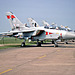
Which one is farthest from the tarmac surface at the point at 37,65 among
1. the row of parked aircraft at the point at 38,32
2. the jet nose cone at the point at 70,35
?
the row of parked aircraft at the point at 38,32

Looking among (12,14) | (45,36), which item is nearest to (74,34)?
(45,36)

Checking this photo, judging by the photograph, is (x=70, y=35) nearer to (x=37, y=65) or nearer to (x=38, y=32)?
(x=38, y=32)

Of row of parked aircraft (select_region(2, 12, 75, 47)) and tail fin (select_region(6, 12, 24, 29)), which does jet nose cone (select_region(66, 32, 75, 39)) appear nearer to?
row of parked aircraft (select_region(2, 12, 75, 47))

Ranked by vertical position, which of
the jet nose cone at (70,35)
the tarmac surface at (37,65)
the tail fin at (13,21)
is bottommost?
the tarmac surface at (37,65)

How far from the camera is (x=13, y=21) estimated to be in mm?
28703

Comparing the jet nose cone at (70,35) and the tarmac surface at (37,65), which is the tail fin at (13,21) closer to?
the jet nose cone at (70,35)

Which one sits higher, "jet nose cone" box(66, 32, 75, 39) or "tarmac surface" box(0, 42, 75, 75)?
"jet nose cone" box(66, 32, 75, 39)

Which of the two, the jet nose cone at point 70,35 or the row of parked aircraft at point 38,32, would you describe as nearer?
the jet nose cone at point 70,35

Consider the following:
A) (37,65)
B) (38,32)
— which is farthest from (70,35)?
(37,65)

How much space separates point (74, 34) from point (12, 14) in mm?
10489

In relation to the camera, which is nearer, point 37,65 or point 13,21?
point 37,65

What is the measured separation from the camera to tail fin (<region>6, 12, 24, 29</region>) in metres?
28.3

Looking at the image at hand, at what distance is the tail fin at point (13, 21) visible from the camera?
93.0 feet

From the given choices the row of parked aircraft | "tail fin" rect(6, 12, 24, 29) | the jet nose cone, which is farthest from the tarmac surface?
"tail fin" rect(6, 12, 24, 29)
